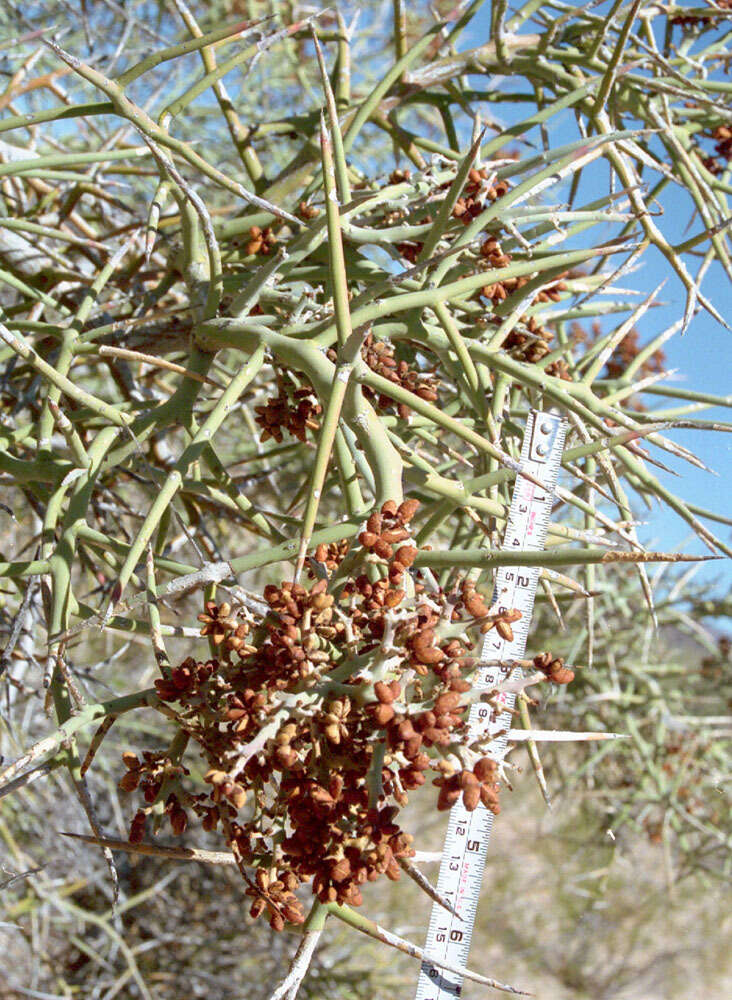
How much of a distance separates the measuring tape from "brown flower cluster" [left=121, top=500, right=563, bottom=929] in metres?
0.20

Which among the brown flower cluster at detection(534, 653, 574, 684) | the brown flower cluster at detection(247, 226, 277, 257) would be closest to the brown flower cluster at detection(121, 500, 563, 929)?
the brown flower cluster at detection(534, 653, 574, 684)

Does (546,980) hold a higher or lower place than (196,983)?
higher

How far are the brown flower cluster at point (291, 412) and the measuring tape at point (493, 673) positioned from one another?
189 millimetres

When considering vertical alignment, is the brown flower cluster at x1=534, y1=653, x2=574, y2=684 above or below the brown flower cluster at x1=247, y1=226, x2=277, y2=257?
below

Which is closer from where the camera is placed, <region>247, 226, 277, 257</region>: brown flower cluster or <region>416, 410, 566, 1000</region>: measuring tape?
<region>416, 410, 566, 1000</region>: measuring tape

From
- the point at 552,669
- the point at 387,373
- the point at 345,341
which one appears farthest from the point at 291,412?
the point at 552,669

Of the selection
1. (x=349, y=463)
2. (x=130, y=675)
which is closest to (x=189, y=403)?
(x=349, y=463)

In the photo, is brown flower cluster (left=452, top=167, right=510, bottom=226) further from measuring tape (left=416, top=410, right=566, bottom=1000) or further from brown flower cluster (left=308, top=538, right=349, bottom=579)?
brown flower cluster (left=308, top=538, right=349, bottom=579)

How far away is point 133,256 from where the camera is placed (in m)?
1.31

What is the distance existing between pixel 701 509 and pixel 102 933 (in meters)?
2.35

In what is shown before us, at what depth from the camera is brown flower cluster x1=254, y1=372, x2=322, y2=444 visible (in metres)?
0.78

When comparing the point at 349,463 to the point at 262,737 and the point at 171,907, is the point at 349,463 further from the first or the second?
the point at 171,907

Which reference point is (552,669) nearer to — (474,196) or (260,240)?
(474,196)

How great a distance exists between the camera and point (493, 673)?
0.73m
